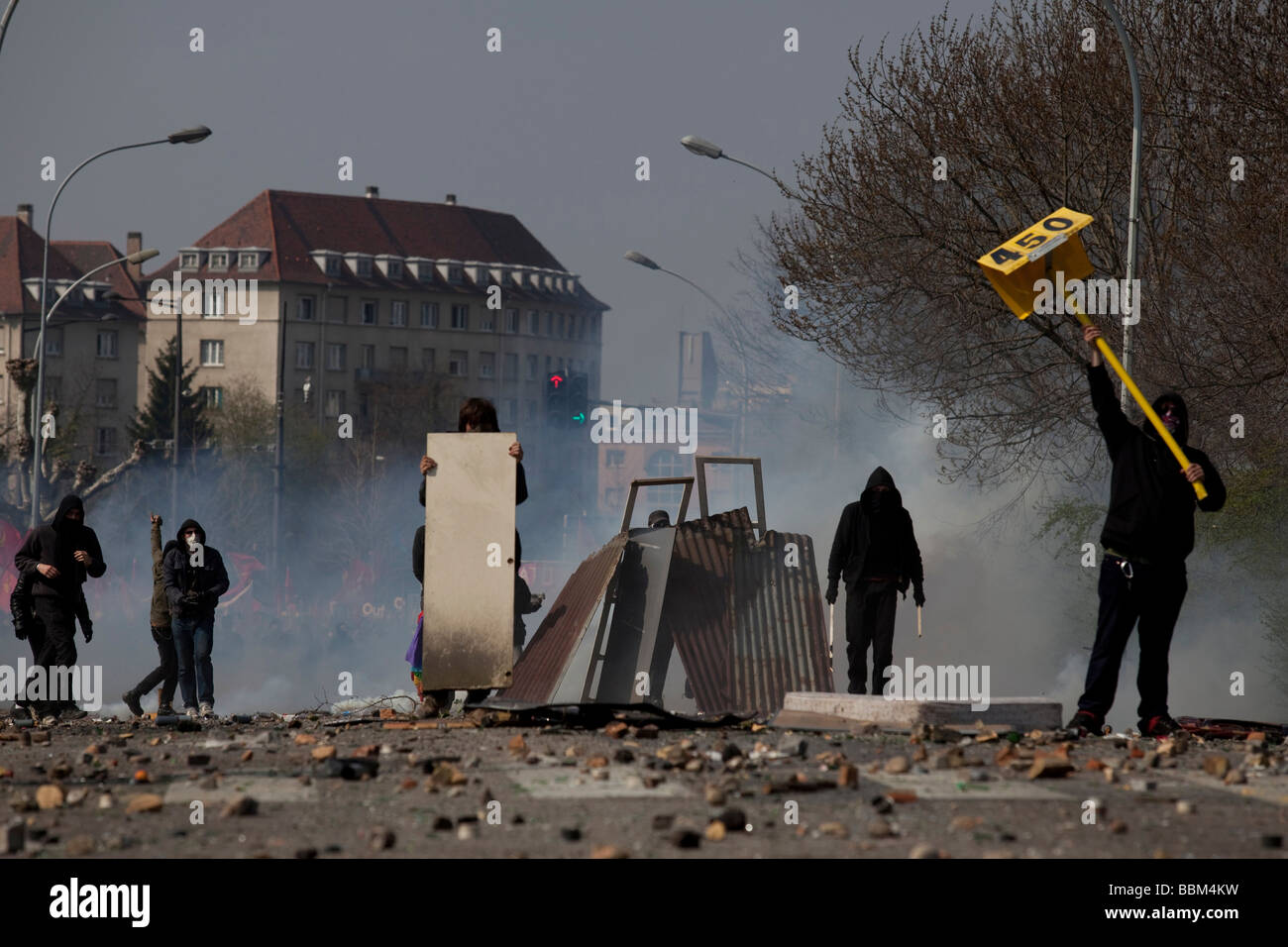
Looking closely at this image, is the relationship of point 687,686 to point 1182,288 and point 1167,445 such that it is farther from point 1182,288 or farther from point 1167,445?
point 1182,288

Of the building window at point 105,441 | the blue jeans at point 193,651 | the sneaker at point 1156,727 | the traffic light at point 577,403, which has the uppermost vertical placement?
the building window at point 105,441

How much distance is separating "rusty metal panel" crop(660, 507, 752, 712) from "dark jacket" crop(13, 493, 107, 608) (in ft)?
14.3

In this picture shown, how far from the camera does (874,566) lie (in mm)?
12867

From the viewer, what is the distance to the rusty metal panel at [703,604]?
13.0m

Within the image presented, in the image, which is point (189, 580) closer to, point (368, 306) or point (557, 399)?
point (557, 399)

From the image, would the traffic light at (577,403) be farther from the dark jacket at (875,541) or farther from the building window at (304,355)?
the building window at (304,355)

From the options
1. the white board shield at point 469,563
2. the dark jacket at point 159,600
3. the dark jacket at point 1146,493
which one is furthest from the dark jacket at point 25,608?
the dark jacket at point 1146,493

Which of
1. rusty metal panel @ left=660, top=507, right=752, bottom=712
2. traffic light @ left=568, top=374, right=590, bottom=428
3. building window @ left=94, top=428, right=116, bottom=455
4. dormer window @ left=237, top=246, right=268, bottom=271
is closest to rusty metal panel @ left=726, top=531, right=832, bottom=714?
rusty metal panel @ left=660, top=507, right=752, bottom=712

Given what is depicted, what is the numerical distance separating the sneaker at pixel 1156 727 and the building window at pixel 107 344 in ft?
313

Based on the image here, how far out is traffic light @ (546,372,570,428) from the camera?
2628 cm

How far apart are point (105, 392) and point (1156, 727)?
315 ft

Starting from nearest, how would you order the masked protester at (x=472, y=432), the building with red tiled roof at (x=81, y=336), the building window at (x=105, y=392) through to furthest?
the masked protester at (x=472, y=432)
the building with red tiled roof at (x=81, y=336)
the building window at (x=105, y=392)

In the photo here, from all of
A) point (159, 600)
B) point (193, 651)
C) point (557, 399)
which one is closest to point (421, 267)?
point (557, 399)
